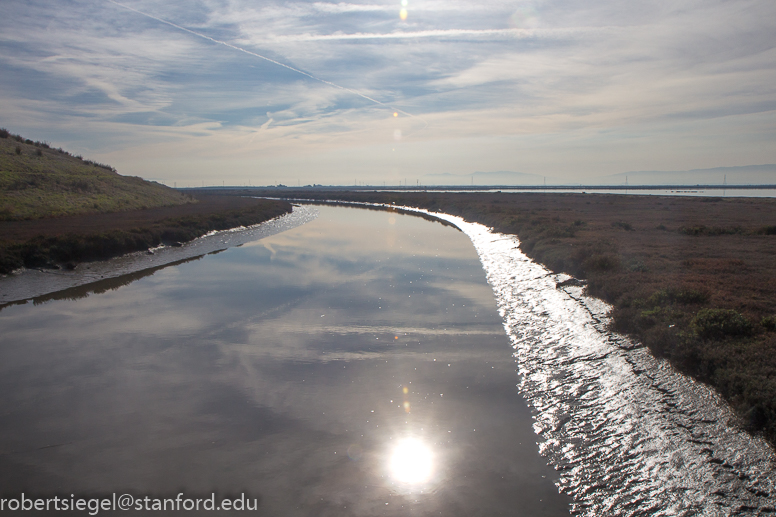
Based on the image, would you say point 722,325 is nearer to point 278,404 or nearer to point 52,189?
point 278,404

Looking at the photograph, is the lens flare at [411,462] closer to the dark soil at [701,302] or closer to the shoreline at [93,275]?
the dark soil at [701,302]

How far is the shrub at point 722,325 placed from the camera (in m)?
9.70

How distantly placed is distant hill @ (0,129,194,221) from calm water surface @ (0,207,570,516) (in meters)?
26.9

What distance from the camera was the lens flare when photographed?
705 cm


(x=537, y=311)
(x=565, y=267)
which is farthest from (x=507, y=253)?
(x=537, y=311)

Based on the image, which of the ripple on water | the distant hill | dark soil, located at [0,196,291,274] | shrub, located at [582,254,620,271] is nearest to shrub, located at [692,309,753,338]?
the ripple on water

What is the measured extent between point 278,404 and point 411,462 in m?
3.15

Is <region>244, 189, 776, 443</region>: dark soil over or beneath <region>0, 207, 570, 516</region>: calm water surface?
over

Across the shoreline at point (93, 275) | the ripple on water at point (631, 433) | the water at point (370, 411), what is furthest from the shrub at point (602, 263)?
the shoreline at point (93, 275)

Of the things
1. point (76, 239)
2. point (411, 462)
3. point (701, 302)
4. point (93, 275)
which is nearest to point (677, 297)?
point (701, 302)

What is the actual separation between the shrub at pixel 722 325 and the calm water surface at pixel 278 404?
4.13 m

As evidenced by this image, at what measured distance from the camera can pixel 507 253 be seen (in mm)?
28594

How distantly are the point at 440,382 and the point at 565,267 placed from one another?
12.9 metres

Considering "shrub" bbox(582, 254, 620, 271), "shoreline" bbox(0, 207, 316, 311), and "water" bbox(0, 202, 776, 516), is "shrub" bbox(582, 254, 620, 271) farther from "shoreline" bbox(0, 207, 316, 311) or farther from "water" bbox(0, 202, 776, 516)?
"shoreline" bbox(0, 207, 316, 311)
